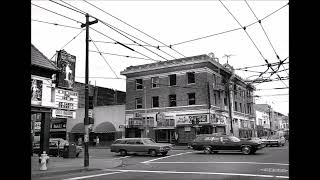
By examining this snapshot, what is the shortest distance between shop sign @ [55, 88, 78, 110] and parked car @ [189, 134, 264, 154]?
41.4 feet

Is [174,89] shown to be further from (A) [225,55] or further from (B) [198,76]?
(A) [225,55]

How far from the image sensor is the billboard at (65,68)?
16859 mm

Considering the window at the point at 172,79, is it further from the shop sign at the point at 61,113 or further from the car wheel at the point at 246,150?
the shop sign at the point at 61,113

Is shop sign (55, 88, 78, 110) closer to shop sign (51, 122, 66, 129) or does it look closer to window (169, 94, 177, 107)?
window (169, 94, 177, 107)

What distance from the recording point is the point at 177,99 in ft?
135

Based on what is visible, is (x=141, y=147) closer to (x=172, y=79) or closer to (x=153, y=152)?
(x=153, y=152)

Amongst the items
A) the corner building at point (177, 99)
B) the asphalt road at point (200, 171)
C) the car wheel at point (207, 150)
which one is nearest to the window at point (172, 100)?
the corner building at point (177, 99)

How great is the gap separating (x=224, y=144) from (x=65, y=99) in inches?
546

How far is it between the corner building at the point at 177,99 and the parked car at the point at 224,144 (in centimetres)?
976

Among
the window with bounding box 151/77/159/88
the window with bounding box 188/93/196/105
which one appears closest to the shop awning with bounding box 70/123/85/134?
the window with bounding box 151/77/159/88

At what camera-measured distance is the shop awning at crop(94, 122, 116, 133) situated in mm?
45812
